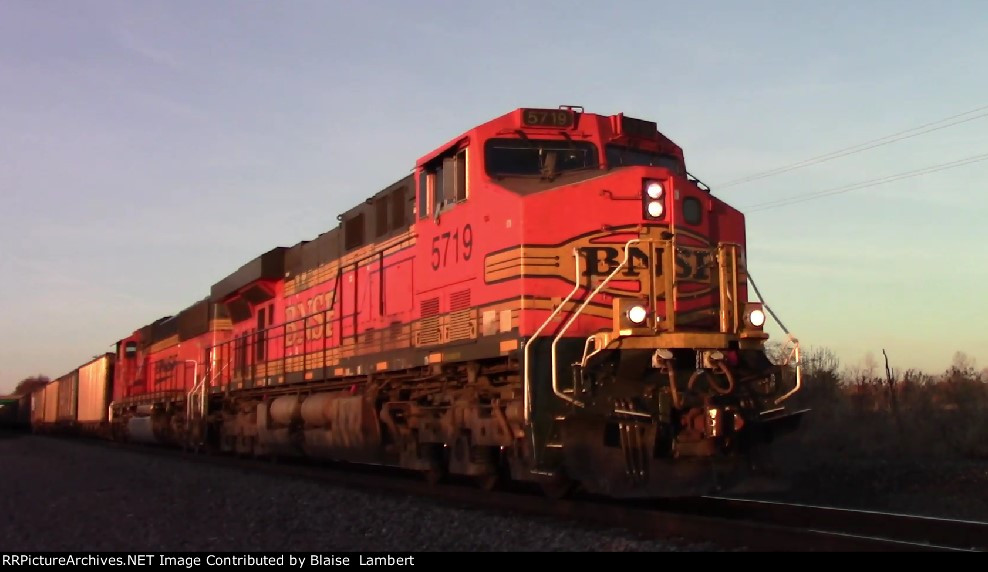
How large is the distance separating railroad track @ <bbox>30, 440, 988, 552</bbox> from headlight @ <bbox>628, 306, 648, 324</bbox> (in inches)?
62.5

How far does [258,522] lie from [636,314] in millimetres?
3793

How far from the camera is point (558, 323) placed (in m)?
8.75

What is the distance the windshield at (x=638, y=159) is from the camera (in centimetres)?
989

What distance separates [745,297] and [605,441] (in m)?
2.41

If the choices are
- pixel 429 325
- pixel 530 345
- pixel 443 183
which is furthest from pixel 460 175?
pixel 530 345

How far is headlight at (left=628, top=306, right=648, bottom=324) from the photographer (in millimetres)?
8141

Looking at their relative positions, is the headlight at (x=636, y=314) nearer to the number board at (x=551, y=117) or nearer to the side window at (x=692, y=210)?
the side window at (x=692, y=210)

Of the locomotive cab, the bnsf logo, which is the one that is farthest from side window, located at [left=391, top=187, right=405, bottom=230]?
the bnsf logo

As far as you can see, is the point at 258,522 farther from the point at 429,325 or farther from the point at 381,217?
the point at 381,217

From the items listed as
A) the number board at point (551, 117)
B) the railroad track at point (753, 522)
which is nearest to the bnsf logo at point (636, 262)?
the number board at point (551, 117)

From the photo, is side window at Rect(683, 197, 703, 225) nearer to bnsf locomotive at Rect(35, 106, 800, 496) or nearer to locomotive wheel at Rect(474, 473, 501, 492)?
bnsf locomotive at Rect(35, 106, 800, 496)

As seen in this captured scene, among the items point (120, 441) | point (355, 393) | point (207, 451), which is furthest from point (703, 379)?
point (120, 441)

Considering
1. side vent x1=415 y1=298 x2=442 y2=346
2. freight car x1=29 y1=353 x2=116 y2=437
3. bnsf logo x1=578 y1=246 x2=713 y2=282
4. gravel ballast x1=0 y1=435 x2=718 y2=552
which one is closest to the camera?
gravel ballast x1=0 y1=435 x2=718 y2=552

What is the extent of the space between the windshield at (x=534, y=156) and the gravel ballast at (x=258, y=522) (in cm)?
342
